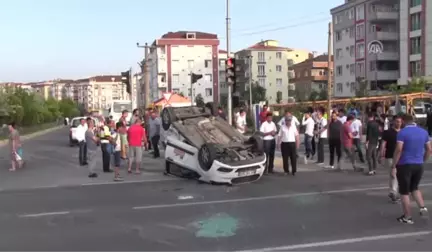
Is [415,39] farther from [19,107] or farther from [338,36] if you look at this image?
[19,107]

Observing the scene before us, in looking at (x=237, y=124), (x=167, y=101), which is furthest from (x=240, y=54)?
(x=237, y=124)

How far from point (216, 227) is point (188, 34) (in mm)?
102790

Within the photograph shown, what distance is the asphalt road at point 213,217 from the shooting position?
279 inches

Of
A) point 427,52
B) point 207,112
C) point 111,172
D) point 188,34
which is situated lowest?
point 111,172

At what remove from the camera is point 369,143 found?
1405 cm

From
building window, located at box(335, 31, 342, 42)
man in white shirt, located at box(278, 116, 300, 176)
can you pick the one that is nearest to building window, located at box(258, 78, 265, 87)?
building window, located at box(335, 31, 342, 42)

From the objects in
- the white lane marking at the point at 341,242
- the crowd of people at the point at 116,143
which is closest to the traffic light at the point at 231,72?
the crowd of people at the point at 116,143

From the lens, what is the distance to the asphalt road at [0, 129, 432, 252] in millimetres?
7074

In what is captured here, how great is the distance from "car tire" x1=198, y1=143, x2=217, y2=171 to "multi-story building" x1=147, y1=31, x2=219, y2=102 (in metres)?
90.9

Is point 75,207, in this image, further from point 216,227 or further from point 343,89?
point 343,89

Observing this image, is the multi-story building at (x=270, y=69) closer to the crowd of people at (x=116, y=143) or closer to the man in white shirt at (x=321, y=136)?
the man in white shirt at (x=321, y=136)

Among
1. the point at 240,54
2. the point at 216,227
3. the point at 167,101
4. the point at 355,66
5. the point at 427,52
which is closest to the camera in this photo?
the point at 216,227

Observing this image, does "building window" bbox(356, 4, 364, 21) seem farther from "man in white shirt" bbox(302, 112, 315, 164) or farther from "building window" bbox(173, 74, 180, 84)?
"man in white shirt" bbox(302, 112, 315, 164)

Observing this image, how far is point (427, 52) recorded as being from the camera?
6106cm
